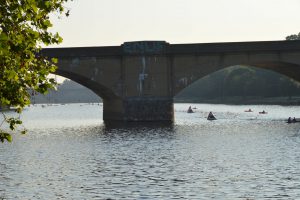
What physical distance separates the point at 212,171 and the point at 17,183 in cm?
907

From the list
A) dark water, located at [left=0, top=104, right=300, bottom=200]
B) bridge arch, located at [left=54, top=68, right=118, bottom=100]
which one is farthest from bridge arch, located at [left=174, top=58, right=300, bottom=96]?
dark water, located at [left=0, top=104, right=300, bottom=200]

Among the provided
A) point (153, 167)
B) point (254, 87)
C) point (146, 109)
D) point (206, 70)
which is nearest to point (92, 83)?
point (146, 109)

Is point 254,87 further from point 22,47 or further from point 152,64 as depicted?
point 22,47

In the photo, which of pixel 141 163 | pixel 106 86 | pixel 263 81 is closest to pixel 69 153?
pixel 141 163

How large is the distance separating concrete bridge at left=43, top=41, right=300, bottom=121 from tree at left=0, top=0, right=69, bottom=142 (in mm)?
53280

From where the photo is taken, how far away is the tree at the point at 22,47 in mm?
11914

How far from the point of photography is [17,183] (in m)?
24.9

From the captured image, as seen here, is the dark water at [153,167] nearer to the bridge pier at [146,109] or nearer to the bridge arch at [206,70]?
the bridge pier at [146,109]

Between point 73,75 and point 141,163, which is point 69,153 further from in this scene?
point 73,75

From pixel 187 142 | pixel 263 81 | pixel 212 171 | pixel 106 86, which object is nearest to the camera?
pixel 212 171

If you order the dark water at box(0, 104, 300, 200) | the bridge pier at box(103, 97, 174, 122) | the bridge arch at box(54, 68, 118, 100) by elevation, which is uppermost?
the bridge arch at box(54, 68, 118, 100)

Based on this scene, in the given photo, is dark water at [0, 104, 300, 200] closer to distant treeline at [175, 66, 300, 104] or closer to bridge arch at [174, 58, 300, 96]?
bridge arch at [174, 58, 300, 96]

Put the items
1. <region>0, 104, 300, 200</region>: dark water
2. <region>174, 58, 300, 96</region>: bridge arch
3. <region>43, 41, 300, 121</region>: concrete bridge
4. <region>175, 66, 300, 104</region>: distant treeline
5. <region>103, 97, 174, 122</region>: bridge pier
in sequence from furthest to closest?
<region>175, 66, 300, 104</region>: distant treeline → <region>174, 58, 300, 96</region>: bridge arch → <region>43, 41, 300, 121</region>: concrete bridge → <region>103, 97, 174, 122</region>: bridge pier → <region>0, 104, 300, 200</region>: dark water

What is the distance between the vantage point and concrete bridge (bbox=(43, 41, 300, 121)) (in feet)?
218
